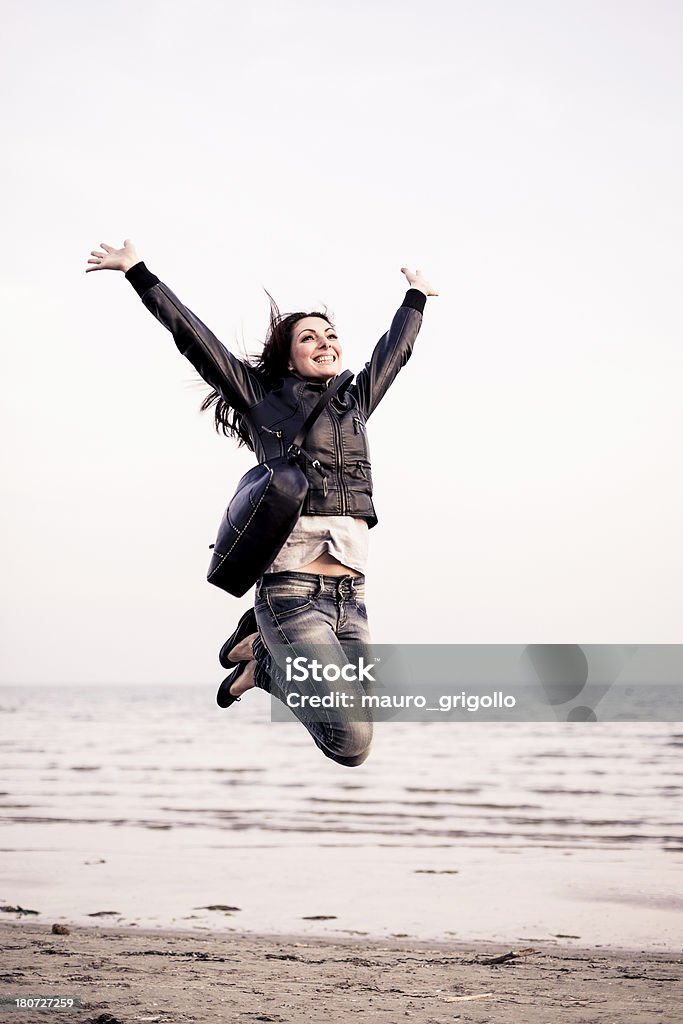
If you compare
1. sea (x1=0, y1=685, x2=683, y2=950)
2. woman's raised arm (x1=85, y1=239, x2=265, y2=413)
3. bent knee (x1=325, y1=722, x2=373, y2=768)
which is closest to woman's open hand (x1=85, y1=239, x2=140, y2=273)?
woman's raised arm (x1=85, y1=239, x2=265, y2=413)

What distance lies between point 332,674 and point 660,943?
6894 millimetres

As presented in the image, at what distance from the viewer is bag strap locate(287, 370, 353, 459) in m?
4.20

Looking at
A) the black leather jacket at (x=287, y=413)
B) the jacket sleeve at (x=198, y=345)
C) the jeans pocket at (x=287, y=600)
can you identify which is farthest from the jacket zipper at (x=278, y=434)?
the jeans pocket at (x=287, y=600)

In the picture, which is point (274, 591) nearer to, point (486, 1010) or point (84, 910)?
point (486, 1010)

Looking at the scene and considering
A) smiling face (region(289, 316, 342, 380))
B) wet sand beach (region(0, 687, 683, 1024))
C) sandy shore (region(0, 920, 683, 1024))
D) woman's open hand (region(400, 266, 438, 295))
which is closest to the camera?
smiling face (region(289, 316, 342, 380))

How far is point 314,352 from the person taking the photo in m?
4.58

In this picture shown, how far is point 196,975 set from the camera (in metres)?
7.78

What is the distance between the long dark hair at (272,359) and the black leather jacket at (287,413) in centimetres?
6

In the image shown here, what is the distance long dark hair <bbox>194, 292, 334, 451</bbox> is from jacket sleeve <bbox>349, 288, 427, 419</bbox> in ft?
1.00

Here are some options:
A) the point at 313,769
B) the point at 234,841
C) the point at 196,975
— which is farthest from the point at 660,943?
the point at 313,769

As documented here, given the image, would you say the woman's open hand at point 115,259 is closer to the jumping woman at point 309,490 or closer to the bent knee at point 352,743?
the jumping woman at point 309,490

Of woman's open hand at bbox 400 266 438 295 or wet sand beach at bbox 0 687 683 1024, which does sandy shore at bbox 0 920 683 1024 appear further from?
woman's open hand at bbox 400 266 438 295

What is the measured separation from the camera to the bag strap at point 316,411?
420 cm

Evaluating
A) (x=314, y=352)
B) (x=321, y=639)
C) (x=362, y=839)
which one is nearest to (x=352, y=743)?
(x=321, y=639)
